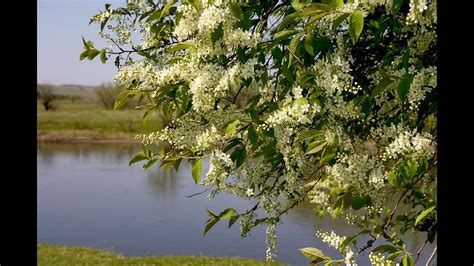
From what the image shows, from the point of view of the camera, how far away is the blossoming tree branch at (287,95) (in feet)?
11.1

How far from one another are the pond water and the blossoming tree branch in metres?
9.18

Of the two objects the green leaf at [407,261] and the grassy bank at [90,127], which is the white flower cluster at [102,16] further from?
the grassy bank at [90,127]

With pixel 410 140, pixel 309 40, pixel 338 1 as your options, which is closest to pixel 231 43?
pixel 309 40

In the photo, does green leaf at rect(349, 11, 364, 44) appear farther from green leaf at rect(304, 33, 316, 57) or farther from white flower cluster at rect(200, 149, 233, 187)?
white flower cluster at rect(200, 149, 233, 187)

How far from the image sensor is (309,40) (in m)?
3.19

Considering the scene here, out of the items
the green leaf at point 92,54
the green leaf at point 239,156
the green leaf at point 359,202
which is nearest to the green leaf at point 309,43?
the green leaf at point 239,156

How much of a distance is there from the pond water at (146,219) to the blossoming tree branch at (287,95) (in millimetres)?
9180

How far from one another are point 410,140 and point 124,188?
1223 inches

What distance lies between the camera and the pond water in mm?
17191

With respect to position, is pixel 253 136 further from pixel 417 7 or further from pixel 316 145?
pixel 417 7

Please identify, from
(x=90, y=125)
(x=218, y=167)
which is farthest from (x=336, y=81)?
(x=90, y=125)

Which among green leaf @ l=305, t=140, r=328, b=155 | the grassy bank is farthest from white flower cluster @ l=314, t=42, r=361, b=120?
the grassy bank
